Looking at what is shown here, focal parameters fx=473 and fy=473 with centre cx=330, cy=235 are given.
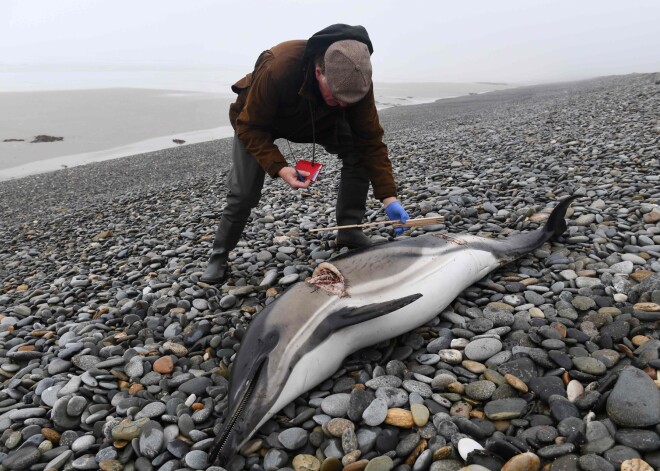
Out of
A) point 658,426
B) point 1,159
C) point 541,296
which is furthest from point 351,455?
point 1,159

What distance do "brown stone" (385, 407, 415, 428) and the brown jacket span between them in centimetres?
221

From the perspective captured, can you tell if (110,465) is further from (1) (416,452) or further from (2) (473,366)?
(2) (473,366)

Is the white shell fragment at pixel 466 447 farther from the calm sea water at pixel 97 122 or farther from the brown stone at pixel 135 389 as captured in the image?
the calm sea water at pixel 97 122

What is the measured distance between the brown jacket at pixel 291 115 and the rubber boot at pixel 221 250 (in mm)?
865

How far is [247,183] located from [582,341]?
3083 millimetres

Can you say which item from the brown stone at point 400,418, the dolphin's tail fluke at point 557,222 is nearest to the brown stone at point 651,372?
the brown stone at point 400,418

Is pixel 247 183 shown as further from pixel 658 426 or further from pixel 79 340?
pixel 658 426

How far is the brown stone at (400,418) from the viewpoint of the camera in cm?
271

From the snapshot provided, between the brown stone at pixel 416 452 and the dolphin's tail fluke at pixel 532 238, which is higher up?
the dolphin's tail fluke at pixel 532 238

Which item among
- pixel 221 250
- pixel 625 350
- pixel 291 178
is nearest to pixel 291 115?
pixel 291 178

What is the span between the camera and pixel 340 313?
3.31 m

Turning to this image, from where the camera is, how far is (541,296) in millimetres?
3793

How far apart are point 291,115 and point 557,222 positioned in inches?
110

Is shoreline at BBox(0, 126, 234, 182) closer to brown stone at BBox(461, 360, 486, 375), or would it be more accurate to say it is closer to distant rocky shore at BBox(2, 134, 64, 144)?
distant rocky shore at BBox(2, 134, 64, 144)
